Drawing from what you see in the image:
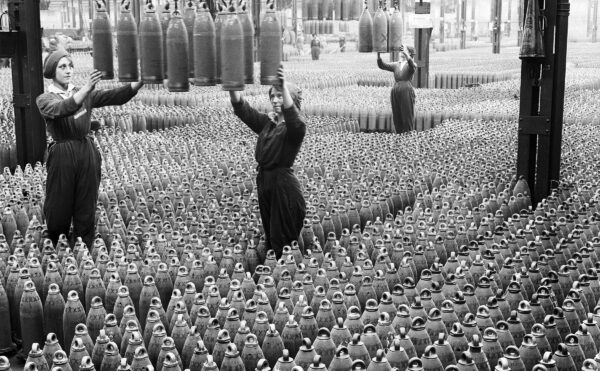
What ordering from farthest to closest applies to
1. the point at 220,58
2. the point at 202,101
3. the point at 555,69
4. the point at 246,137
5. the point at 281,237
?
the point at 202,101, the point at 246,137, the point at 555,69, the point at 281,237, the point at 220,58

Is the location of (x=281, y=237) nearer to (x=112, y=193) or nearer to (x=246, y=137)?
(x=112, y=193)

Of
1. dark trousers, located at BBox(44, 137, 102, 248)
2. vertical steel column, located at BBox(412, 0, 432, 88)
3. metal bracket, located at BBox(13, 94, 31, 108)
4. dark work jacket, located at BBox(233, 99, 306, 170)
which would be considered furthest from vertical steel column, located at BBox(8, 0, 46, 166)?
vertical steel column, located at BBox(412, 0, 432, 88)

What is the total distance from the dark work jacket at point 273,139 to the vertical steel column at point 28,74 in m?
3.61

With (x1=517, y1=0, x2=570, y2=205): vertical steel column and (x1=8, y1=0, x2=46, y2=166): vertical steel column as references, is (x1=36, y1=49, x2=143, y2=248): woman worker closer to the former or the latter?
(x1=8, y1=0, x2=46, y2=166): vertical steel column

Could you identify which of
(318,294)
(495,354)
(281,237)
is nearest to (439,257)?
(281,237)

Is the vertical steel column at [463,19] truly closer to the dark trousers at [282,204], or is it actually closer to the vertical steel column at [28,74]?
the vertical steel column at [28,74]

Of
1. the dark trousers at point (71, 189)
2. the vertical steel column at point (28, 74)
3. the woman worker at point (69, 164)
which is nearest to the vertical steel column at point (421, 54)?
the vertical steel column at point (28, 74)

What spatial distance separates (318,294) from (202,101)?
1203 centimetres

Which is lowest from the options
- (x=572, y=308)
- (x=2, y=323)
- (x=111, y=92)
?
(x=2, y=323)

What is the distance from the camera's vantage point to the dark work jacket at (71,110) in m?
5.19

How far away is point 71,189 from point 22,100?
3154 millimetres

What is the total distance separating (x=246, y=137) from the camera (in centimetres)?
1030

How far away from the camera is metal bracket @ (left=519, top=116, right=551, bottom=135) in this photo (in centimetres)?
716

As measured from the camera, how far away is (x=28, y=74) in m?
8.09
